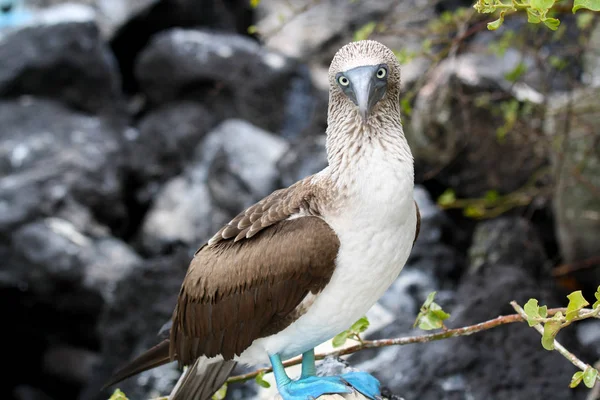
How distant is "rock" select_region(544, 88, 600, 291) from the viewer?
591cm

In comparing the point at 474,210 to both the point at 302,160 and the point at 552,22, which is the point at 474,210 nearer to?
the point at 302,160

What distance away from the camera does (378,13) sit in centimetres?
983

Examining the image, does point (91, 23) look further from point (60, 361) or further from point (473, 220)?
point (473, 220)

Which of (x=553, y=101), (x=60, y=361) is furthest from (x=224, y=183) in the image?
(x=553, y=101)

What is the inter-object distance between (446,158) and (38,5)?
6.97 m

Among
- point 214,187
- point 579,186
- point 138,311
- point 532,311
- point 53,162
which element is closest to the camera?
point 532,311

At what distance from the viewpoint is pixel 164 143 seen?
8.97 meters

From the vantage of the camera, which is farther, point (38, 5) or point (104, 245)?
point (38, 5)

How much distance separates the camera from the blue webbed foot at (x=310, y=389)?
279cm

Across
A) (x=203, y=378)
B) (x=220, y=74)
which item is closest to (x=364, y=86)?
(x=203, y=378)

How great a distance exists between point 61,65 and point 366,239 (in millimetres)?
7551

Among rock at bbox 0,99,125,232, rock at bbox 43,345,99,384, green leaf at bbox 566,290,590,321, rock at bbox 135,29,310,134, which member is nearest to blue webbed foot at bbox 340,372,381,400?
green leaf at bbox 566,290,590,321

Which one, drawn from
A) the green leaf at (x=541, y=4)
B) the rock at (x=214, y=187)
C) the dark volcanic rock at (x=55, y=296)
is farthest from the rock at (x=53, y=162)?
the green leaf at (x=541, y=4)

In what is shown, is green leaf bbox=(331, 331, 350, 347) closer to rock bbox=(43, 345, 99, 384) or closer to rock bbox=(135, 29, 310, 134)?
rock bbox=(43, 345, 99, 384)
